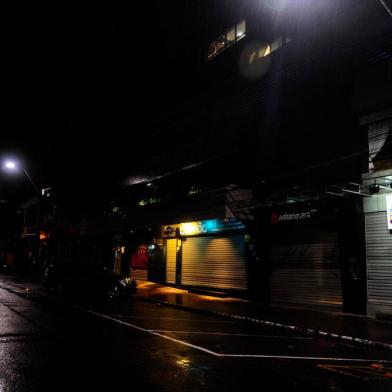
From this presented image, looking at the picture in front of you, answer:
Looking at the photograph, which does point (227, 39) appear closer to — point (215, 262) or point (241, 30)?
point (241, 30)

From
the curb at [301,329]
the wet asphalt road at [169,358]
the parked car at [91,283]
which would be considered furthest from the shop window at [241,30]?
the wet asphalt road at [169,358]

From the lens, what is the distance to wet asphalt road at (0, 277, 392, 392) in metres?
6.02

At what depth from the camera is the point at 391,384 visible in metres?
6.67

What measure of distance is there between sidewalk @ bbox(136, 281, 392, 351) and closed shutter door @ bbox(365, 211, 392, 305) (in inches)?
36.7

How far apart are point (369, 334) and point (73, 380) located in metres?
8.36

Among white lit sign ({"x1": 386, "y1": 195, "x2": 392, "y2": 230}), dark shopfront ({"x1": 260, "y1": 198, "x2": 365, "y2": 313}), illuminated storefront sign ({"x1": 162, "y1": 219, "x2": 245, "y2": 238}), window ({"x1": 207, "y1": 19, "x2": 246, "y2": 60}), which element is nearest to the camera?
white lit sign ({"x1": 386, "y1": 195, "x2": 392, "y2": 230})

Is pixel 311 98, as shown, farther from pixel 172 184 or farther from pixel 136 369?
pixel 136 369

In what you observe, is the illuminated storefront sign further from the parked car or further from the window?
the window

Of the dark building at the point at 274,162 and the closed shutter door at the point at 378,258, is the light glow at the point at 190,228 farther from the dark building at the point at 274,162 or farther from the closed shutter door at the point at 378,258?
the closed shutter door at the point at 378,258

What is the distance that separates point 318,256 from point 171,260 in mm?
10874

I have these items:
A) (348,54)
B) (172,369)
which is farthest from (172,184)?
(172,369)

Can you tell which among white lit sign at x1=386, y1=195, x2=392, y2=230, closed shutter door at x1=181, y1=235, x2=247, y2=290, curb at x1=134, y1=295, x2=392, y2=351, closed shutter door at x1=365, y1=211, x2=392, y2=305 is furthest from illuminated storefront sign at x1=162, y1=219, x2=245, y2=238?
white lit sign at x1=386, y1=195, x2=392, y2=230

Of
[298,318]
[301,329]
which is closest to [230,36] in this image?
[298,318]

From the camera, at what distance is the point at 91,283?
1898cm
